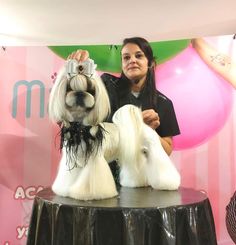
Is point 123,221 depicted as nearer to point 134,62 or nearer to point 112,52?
point 134,62

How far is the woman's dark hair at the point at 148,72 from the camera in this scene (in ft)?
6.92

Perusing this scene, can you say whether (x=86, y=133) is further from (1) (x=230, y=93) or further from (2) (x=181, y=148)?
(1) (x=230, y=93)

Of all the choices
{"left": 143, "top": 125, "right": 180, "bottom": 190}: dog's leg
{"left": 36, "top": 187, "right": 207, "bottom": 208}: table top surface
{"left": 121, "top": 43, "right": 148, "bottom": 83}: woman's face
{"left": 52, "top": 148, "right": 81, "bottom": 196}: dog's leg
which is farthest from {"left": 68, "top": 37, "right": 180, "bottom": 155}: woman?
{"left": 52, "top": 148, "right": 81, "bottom": 196}: dog's leg

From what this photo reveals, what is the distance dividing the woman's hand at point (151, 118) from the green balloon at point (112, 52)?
0.30 meters

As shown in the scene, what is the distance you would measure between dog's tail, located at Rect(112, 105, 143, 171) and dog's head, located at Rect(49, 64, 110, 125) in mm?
217

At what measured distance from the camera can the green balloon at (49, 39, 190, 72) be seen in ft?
7.09

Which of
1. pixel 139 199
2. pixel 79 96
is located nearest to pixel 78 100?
pixel 79 96

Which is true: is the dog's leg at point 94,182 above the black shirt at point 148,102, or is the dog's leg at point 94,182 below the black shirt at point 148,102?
below

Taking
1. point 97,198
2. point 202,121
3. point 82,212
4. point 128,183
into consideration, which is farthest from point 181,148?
point 82,212

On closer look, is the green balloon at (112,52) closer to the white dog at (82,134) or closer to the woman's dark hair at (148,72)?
the woman's dark hair at (148,72)

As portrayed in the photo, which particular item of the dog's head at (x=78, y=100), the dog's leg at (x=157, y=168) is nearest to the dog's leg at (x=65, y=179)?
the dog's head at (x=78, y=100)

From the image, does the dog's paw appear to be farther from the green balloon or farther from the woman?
the green balloon

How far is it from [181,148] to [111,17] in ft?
3.01

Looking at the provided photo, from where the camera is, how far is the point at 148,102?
214cm
